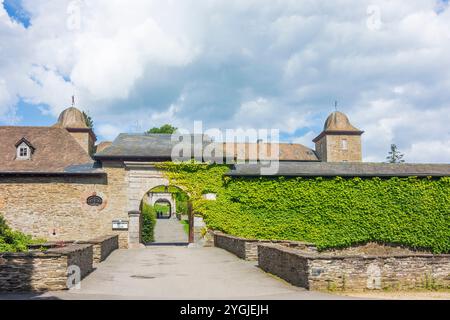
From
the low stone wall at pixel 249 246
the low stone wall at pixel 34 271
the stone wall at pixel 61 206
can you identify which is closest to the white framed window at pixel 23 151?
the stone wall at pixel 61 206

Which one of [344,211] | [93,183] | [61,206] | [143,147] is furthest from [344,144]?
[61,206]

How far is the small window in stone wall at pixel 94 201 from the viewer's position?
23513mm

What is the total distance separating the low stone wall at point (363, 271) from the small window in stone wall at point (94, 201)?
13.8 metres

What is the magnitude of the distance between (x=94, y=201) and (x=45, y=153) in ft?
16.0

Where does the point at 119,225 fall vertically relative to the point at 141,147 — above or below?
below

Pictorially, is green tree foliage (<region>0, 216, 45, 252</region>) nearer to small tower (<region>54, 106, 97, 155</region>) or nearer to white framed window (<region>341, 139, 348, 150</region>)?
small tower (<region>54, 106, 97, 155</region>)

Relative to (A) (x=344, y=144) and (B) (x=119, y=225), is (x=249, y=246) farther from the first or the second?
(A) (x=344, y=144)

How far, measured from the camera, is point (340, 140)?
57094 millimetres

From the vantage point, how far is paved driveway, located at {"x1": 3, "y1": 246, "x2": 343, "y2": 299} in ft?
31.4

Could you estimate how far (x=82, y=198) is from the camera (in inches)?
925
